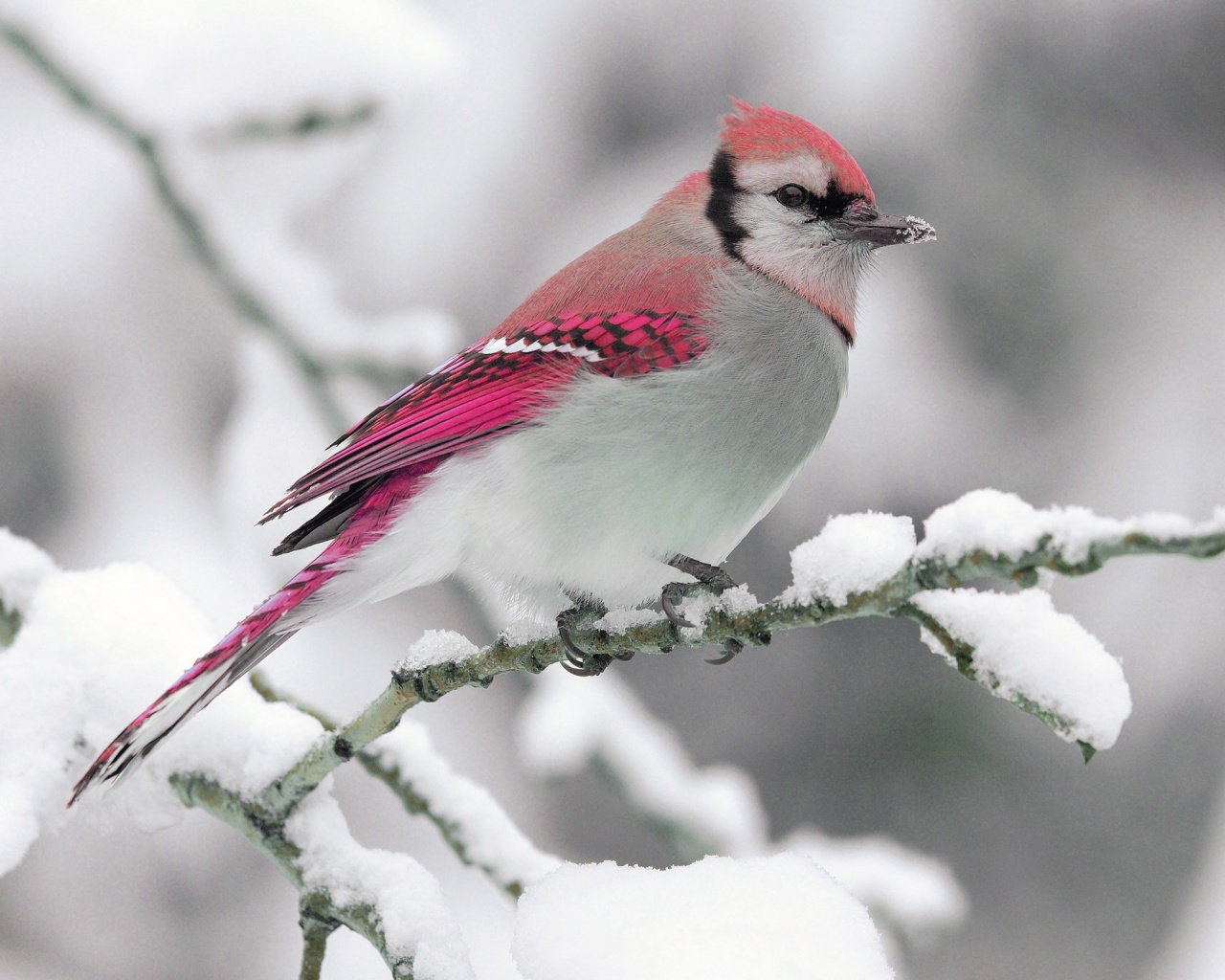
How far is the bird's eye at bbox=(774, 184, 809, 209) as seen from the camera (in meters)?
2.25

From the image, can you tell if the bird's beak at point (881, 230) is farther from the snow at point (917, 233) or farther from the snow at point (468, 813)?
the snow at point (468, 813)

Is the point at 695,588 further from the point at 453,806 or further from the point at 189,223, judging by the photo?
the point at 189,223

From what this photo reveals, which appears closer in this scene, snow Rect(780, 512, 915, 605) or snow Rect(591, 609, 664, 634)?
snow Rect(780, 512, 915, 605)

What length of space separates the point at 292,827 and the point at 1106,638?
334cm

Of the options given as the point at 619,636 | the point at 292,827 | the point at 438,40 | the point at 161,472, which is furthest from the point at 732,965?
the point at 161,472

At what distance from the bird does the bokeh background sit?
1.42 m

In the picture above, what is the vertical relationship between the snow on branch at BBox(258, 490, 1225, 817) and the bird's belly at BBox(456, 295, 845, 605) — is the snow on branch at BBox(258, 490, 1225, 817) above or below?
below

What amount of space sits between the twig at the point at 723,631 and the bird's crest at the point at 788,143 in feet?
3.39

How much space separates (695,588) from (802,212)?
39.3 inches

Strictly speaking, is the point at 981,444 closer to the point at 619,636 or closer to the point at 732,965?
the point at 619,636

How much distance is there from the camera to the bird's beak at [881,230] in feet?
7.14

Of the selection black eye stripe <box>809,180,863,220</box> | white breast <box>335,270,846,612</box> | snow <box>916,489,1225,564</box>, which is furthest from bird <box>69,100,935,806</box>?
snow <box>916,489,1225,564</box>

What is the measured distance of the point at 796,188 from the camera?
2.25 metres

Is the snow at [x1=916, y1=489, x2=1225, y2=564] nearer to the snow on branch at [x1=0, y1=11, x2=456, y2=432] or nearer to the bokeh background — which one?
the snow on branch at [x1=0, y1=11, x2=456, y2=432]
